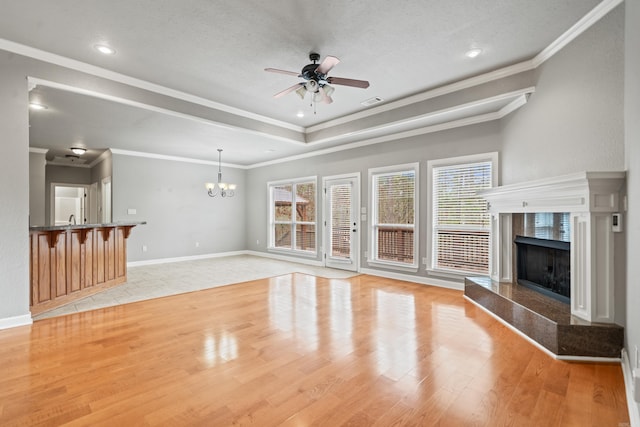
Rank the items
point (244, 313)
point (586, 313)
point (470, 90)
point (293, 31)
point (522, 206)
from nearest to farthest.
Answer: point (586, 313), point (293, 31), point (522, 206), point (244, 313), point (470, 90)

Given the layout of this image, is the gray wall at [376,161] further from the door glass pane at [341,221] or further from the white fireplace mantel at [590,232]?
the white fireplace mantel at [590,232]

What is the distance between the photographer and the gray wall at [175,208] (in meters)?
7.18

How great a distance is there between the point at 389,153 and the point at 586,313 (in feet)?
12.9

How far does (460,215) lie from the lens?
4.96m

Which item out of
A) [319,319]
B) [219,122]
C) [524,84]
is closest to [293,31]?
[219,122]

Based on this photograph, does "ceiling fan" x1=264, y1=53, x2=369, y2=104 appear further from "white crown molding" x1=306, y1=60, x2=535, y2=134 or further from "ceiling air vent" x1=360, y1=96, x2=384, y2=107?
"white crown molding" x1=306, y1=60, x2=535, y2=134

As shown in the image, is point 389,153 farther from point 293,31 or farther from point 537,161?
point 293,31

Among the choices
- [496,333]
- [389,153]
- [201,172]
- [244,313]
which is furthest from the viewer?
[201,172]

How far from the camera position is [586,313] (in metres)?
2.63

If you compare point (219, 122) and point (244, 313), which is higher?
point (219, 122)

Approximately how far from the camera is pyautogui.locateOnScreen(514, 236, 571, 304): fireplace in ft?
10.5

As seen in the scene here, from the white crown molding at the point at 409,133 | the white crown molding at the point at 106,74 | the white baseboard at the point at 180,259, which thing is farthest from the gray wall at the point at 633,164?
the white baseboard at the point at 180,259

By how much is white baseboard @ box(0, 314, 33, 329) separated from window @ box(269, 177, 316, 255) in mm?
5079

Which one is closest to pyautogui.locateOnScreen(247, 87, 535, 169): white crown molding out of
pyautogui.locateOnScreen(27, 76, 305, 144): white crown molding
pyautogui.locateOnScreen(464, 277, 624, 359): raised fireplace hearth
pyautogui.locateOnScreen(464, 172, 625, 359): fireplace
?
pyautogui.locateOnScreen(464, 172, 625, 359): fireplace
